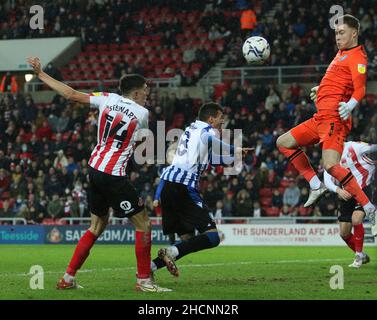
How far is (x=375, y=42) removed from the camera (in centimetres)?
2770

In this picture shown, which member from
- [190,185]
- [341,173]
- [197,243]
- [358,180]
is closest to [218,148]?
[190,185]

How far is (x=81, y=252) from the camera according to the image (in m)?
9.87

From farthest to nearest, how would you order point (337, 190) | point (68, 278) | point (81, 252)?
point (337, 190)
point (81, 252)
point (68, 278)

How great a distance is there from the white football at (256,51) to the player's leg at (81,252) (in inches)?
180

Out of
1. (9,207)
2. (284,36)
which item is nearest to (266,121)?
(284,36)

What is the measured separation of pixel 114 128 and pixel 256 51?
459cm

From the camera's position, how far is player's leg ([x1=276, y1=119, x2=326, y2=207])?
11.5 metres

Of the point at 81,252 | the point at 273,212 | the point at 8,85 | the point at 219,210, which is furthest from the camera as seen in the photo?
the point at 8,85

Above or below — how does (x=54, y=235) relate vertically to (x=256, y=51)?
below

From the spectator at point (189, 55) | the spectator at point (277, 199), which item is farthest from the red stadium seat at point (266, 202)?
the spectator at point (189, 55)

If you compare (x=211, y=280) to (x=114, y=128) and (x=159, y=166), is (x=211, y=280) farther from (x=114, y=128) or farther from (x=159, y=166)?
(x=159, y=166)

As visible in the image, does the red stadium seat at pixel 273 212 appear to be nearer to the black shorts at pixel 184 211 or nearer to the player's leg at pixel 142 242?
the black shorts at pixel 184 211

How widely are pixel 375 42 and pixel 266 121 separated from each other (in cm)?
450

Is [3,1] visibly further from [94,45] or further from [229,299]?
[229,299]
